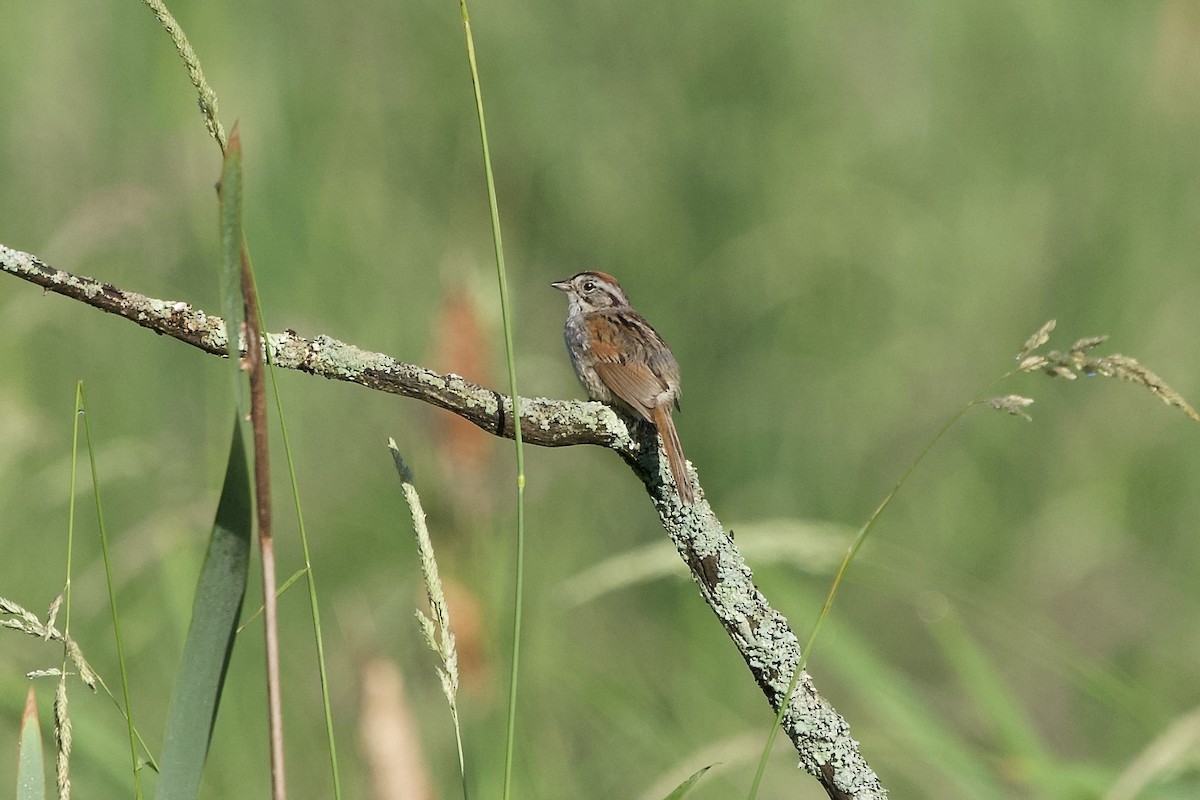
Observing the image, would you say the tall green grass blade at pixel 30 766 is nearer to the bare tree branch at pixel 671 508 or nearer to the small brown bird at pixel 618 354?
the bare tree branch at pixel 671 508

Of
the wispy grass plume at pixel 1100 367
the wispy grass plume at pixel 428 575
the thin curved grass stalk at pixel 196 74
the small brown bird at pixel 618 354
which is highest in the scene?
the small brown bird at pixel 618 354

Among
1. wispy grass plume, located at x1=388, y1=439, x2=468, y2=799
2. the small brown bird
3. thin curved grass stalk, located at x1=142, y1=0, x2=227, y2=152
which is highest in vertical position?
the small brown bird

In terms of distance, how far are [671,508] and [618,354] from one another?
224 cm

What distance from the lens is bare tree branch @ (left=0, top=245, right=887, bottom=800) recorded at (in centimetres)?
151

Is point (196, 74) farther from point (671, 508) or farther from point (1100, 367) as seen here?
point (1100, 367)

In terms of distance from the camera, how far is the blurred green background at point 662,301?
15.4ft

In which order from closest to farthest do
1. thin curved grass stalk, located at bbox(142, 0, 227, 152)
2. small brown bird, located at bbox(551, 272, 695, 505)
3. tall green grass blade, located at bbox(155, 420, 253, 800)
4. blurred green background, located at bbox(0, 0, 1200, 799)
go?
tall green grass blade, located at bbox(155, 420, 253, 800), thin curved grass stalk, located at bbox(142, 0, 227, 152), small brown bird, located at bbox(551, 272, 695, 505), blurred green background, located at bbox(0, 0, 1200, 799)

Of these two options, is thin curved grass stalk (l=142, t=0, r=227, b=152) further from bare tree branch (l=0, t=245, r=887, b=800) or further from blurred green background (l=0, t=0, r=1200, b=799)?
blurred green background (l=0, t=0, r=1200, b=799)

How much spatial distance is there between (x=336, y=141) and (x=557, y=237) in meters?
1.20

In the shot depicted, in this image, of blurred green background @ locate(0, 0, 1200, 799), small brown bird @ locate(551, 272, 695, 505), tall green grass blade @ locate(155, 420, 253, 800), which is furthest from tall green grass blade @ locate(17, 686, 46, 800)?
blurred green background @ locate(0, 0, 1200, 799)

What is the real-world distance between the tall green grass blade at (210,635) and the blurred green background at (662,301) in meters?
2.52

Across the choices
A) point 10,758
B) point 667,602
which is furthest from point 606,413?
→ point 667,602

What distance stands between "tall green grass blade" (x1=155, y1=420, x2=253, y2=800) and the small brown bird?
141 cm

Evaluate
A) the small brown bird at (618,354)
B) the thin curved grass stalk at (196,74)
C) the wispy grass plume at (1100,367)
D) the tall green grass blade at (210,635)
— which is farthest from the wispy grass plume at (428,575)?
the small brown bird at (618,354)
